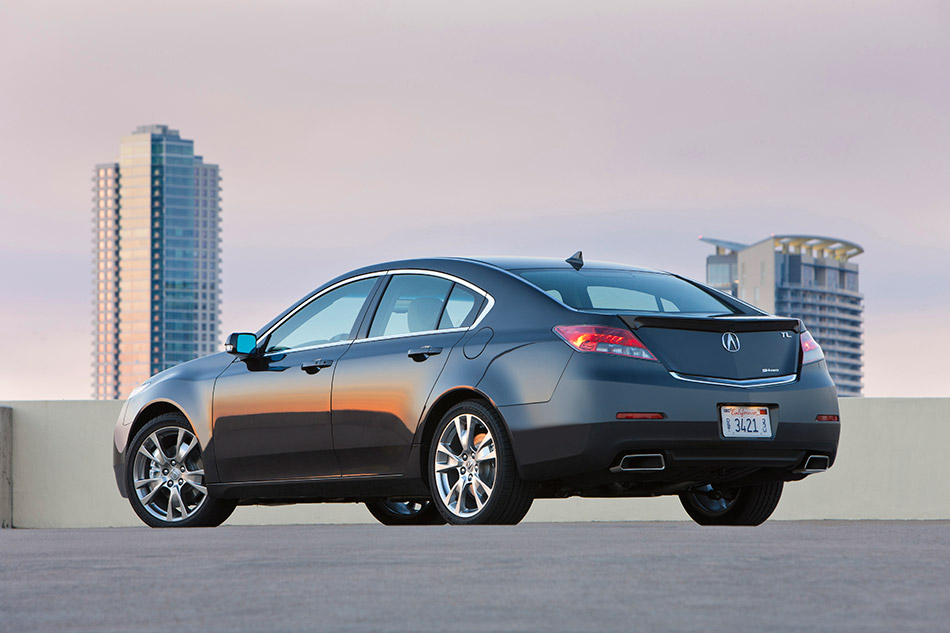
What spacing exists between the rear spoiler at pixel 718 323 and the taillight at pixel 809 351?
2.2 inches

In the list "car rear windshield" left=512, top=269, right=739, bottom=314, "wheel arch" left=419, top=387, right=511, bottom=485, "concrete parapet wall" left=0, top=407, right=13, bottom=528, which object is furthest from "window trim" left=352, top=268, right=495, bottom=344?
"concrete parapet wall" left=0, top=407, right=13, bottom=528

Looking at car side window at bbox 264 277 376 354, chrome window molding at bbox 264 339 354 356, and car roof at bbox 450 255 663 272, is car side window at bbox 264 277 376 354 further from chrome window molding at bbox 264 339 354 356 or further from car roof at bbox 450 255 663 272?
car roof at bbox 450 255 663 272

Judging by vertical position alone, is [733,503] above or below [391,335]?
below

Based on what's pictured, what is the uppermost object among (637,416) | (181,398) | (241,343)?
(241,343)

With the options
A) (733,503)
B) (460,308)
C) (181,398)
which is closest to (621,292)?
(460,308)

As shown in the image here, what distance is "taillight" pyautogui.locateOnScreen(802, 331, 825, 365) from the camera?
27.6ft

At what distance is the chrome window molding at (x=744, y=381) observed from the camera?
786 centimetres

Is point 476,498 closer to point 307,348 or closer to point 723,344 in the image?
point 723,344

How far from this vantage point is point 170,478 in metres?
10.0

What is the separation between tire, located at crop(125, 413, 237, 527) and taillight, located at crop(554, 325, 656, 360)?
2982 mm

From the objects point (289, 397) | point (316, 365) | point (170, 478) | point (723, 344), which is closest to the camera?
point (723, 344)

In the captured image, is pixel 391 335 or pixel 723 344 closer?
pixel 723 344

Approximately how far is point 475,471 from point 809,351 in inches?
74.0

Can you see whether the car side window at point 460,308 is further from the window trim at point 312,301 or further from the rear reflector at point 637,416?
the rear reflector at point 637,416
